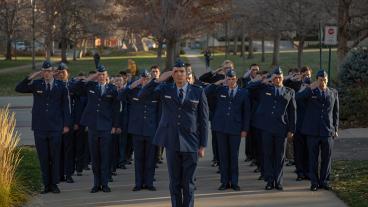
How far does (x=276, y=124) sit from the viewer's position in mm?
10797

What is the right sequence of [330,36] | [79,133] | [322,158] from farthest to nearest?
[330,36] < [79,133] < [322,158]

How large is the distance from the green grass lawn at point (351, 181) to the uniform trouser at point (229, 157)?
164 cm

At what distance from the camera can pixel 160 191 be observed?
1070 centimetres

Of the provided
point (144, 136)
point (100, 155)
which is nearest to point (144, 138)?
point (144, 136)

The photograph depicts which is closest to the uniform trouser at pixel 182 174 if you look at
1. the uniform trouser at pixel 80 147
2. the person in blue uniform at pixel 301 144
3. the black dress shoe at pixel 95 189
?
the black dress shoe at pixel 95 189

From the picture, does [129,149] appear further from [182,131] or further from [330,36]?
[330,36]

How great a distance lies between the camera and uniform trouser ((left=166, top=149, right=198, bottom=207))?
8.30 m

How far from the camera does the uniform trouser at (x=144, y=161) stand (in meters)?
10.9

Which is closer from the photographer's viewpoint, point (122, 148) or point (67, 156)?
point (67, 156)

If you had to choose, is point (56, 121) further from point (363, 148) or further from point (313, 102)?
point (363, 148)

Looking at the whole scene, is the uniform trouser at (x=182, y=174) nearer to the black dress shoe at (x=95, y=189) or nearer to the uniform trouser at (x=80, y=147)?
the black dress shoe at (x=95, y=189)

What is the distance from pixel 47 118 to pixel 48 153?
0.58 metres

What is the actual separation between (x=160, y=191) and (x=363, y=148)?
6.24m

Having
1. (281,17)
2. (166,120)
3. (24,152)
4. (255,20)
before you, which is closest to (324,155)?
(166,120)
